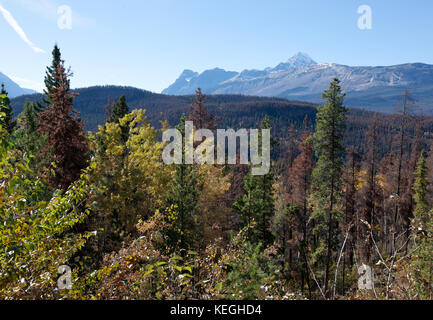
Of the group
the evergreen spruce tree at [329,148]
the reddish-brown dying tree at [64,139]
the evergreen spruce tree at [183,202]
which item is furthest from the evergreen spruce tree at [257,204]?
the reddish-brown dying tree at [64,139]

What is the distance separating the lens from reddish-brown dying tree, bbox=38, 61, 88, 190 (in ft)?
47.9

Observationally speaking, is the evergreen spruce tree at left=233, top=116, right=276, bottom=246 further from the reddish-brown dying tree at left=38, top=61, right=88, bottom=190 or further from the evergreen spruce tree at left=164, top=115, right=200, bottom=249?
the reddish-brown dying tree at left=38, top=61, right=88, bottom=190

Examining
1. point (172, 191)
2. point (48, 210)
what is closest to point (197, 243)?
point (172, 191)

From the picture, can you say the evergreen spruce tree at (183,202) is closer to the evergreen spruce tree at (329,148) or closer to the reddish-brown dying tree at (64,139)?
the reddish-brown dying tree at (64,139)

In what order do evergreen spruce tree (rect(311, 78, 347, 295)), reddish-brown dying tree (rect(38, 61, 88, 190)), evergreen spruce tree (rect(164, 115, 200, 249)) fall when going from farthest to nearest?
evergreen spruce tree (rect(311, 78, 347, 295)) < evergreen spruce tree (rect(164, 115, 200, 249)) < reddish-brown dying tree (rect(38, 61, 88, 190))

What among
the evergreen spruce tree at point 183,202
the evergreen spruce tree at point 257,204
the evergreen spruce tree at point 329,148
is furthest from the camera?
the evergreen spruce tree at point 257,204

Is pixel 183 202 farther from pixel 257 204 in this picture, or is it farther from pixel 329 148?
pixel 329 148

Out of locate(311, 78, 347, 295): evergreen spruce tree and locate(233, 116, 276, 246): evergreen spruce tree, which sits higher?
locate(311, 78, 347, 295): evergreen spruce tree

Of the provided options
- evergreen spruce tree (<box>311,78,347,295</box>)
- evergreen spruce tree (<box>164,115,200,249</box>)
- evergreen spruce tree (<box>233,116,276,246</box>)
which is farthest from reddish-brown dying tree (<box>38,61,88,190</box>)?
evergreen spruce tree (<box>311,78,347,295</box>)

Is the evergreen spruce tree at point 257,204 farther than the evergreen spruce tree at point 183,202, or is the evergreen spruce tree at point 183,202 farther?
the evergreen spruce tree at point 257,204

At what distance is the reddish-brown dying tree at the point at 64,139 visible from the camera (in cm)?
1461

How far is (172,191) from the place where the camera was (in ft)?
59.1

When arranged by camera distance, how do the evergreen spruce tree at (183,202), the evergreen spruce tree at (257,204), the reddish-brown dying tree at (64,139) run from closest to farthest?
the reddish-brown dying tree at (64,139)
the evergreen spruce tree at (183,202)
the evergreen spruce tree at (257,204)
